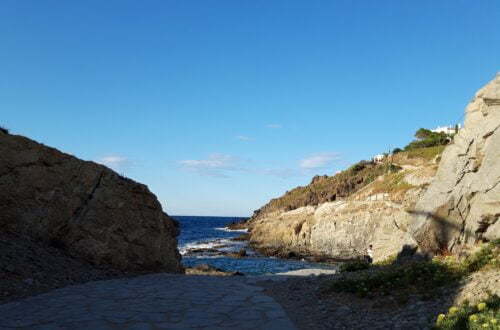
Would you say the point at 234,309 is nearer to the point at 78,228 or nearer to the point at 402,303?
the point at 402,303

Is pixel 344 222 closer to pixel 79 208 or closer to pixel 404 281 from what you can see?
pixel 79 208

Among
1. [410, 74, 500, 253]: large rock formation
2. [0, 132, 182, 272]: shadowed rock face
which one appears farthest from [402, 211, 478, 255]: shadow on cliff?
[0, 132, 182, 272]: shadowed rock face

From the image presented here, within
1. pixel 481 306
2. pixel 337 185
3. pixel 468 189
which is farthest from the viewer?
pixel 337 185

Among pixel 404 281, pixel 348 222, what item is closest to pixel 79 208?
pixel 404 281

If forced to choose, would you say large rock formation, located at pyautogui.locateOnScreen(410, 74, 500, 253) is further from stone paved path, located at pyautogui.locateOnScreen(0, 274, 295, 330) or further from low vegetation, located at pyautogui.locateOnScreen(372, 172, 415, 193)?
low vegetation, located at pyautogui.locateOnScreen(372, 172, 415, 193)

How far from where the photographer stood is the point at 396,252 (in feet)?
49.4

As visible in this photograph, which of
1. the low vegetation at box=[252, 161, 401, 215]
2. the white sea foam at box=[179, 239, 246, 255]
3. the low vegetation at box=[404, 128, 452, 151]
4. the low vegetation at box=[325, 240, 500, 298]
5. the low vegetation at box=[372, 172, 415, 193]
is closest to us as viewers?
the low vegetation at box=[325, 240, 500, 298]

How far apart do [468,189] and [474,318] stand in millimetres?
6968

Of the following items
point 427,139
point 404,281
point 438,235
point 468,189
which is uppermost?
point 427,139

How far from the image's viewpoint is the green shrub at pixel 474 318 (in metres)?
Answer: 5.23

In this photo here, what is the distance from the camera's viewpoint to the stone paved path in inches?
281

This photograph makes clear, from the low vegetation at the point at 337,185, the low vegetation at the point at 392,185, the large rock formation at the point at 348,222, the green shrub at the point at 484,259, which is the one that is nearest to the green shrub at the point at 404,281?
the green shrub at the point at 484,259

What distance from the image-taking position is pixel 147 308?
8.16 metres

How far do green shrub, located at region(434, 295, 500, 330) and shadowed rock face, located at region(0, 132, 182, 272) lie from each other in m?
9.94
